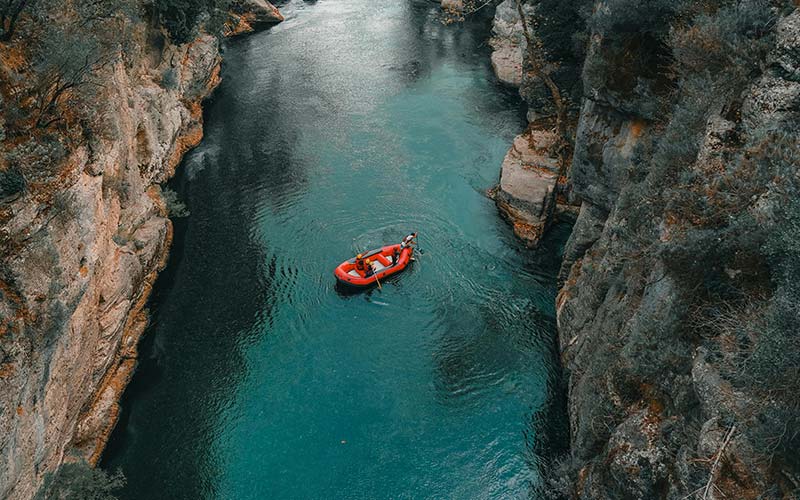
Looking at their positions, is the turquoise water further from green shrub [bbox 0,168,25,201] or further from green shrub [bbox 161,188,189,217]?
green shrub [bbox 0,168,25,201]

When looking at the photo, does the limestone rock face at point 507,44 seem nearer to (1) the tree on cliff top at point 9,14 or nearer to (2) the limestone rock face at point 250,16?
(2) the limestone rock face at point 250,16

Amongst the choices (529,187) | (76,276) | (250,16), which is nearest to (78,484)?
(76,276)

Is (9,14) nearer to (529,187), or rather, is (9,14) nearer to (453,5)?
(529,187)

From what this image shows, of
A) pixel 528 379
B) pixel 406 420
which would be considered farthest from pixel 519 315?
pixel 406 420

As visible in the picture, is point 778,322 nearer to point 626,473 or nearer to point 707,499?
point 707,499

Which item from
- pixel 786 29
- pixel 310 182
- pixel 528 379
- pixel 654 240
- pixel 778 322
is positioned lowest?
pixel 528 379

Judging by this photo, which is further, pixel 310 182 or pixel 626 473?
pixel 310 182

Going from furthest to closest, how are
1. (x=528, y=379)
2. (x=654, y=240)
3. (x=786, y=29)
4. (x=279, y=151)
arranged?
1. (x=279, y=151)
2. (x=528, y=379)
3. (x=654, y=240)
4. (x=786, y=29)

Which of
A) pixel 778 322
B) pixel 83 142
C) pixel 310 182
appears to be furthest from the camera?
pixel 310 182

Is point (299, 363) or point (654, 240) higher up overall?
point (654, 240)
